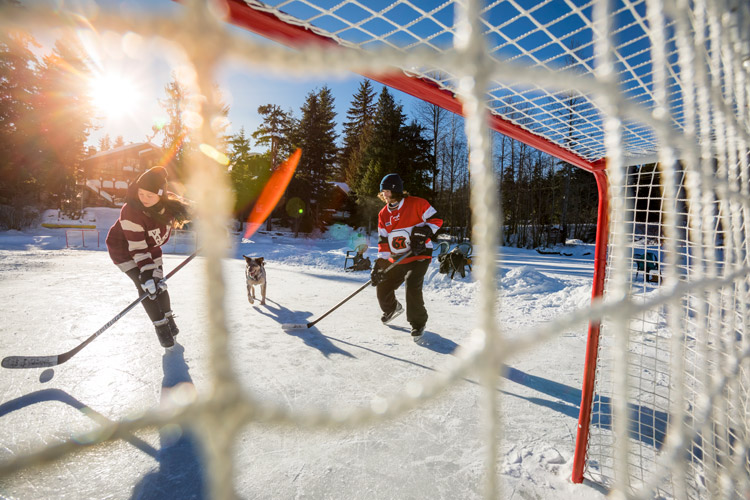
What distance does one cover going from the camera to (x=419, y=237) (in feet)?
11.0

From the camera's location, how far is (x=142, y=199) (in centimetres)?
271

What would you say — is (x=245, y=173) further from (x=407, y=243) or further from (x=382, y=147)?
(x=407, y=243)

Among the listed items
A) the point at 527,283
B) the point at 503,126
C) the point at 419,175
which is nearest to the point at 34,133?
the point at 419,175

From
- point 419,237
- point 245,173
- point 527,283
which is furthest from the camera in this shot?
point 245,173

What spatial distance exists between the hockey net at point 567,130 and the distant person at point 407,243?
64.8 inches

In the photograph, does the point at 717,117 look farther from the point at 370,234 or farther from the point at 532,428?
the point at 370,234

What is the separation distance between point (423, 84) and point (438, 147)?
2138cm

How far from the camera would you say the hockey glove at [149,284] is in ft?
8.98

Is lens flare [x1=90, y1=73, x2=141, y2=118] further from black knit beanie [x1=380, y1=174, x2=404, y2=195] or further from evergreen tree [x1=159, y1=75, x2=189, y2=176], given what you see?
evergreen tree [x1=159, y1=75, x2=189, y2=176]

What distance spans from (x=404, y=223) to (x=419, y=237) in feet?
0.83

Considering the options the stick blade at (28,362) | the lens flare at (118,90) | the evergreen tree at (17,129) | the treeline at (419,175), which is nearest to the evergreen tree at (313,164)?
the treeline at (419,175)

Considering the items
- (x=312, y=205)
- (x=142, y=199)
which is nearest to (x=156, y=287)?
(x=142, y=199)

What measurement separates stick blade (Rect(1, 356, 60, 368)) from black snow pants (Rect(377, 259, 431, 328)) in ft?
8.76

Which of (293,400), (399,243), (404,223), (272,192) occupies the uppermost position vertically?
(272,192)
